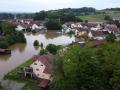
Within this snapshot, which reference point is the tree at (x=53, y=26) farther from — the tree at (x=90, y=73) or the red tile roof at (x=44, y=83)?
the tree at (x=90, y=73)

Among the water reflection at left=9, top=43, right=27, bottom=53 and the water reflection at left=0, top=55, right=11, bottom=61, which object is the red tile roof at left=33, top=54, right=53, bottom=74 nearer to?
the water reflection at left=0, top=55, right=11, bottom=61

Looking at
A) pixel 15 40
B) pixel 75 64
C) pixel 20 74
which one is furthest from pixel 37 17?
pixel 75 64

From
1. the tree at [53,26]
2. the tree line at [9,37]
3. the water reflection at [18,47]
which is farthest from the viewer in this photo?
the tree at [53,26]

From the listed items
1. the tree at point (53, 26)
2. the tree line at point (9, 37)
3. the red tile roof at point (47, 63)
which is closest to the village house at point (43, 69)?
the red tile roof at point (47, 63)

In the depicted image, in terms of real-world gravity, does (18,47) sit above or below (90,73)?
below

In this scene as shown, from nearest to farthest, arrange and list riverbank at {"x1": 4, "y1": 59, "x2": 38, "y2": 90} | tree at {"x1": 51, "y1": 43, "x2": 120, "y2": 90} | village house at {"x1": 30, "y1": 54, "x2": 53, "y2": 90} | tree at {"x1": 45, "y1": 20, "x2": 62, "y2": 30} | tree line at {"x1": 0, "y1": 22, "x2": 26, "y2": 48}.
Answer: tree at {"x1": 51, "y1": 43, "x2": 120, "y2": 90} < riverbank at {"x1": 4, "y1": 59, "x2": 38, "y2": 90} < village house at {"x1": 30, "y1": 54, "x2": 53, "y2": 90} < tree line at {"x1": 0, "y1": 22, "x2": 26, "y2": 48} < tree at {"x1": 45, "y1": 20, "x2": 62, "y2": 30}

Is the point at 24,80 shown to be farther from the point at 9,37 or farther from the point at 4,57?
the point at 9,37

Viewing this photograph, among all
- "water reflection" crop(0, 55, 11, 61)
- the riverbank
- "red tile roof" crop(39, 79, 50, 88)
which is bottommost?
"water reflection" crop(0, 55, 11, 61)

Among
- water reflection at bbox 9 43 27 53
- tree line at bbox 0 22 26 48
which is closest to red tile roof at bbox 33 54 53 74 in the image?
water reflection at bbox 9 43 27 53

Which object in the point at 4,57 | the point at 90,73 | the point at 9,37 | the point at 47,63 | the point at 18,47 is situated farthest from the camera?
the point at 9,37

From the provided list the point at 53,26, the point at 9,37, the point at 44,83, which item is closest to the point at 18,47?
the point at 9,37

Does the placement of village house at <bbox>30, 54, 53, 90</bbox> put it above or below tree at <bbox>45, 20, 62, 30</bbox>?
above

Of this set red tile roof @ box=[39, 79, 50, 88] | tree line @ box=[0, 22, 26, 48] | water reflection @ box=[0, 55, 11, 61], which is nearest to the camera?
red tile roof @ box=[39, 79, 50, 88]
